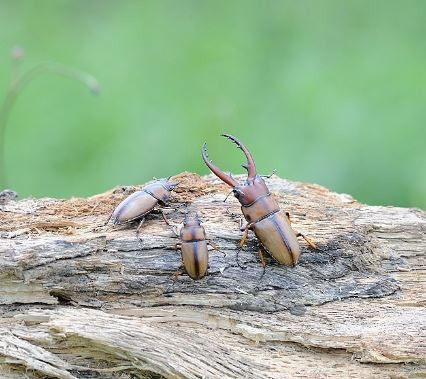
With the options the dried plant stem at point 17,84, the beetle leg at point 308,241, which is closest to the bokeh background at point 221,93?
the dried plant stem at point 17,84

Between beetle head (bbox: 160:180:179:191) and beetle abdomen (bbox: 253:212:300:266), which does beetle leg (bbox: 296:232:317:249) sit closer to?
beetle abdomen (bbox: 253:212:300:266)

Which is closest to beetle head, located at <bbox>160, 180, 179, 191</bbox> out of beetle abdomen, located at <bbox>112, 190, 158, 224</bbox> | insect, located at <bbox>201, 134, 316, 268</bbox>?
beetle abdomen, located at <bbox>112, 190, 158, 224</bbox>

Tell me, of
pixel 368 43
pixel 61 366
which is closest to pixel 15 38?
pixel 368 43

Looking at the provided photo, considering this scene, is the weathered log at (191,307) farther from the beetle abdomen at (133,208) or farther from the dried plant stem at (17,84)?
the dried plant stem at (17,84)

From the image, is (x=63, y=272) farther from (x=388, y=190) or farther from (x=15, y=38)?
(x=15, y=38)

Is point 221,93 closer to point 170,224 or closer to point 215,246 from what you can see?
point 170,224
